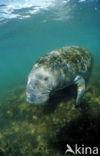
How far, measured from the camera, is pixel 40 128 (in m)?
4.73

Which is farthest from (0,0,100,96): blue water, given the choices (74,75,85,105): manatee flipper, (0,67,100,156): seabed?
(74,75,85,105): manatee flipper

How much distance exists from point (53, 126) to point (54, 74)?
170cm

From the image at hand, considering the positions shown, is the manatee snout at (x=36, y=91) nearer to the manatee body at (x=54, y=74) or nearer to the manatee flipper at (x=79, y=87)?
the manatee body at (x=54, y=74)

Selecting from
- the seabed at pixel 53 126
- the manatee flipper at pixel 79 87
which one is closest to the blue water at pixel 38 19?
the seabed at pixel 53 126

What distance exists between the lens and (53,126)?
459 cm

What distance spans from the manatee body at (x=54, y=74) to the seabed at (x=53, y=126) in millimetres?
534

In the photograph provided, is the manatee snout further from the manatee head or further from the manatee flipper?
the manatee flipper

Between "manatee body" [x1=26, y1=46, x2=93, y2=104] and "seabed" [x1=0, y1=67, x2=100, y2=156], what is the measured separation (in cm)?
53

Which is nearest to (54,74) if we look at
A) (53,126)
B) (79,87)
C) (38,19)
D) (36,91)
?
(36,91)

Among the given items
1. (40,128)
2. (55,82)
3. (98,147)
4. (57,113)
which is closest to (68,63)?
(55,82)

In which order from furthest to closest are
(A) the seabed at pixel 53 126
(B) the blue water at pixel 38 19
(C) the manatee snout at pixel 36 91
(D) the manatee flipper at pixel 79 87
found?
(B) the blue water at pixel 38 19, (D) the manatee flipper at pixel 79 87, (A) the seabed at pixel 53 126, (C) the manatee snout at pixel 36 91

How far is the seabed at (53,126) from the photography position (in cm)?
405

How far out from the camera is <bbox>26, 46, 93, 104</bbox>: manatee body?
397cm

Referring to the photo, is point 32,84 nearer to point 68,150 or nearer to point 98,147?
point 68,150
